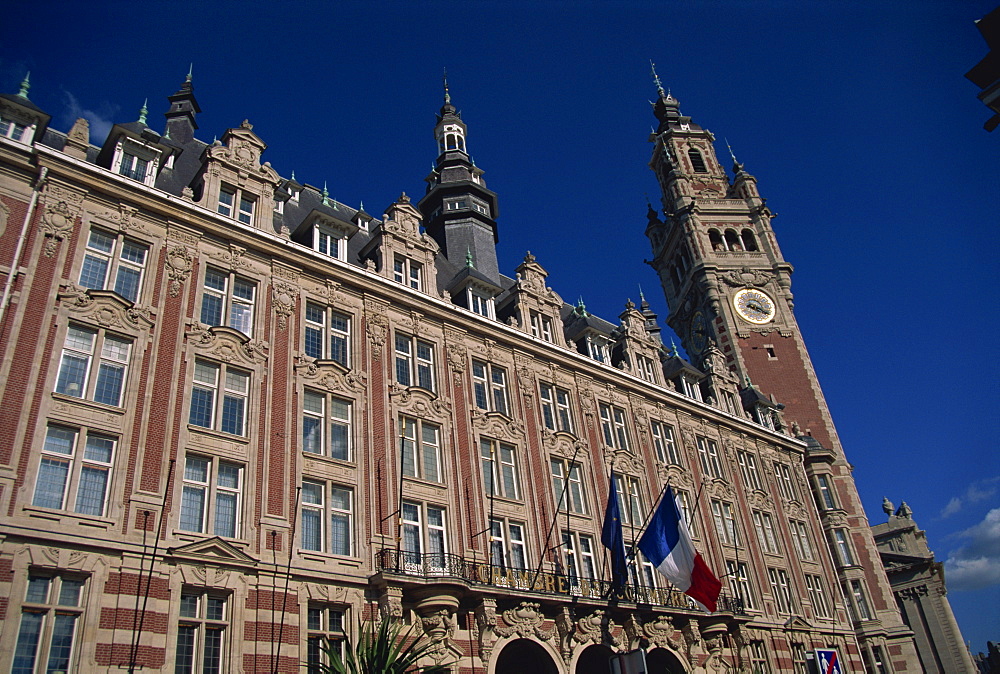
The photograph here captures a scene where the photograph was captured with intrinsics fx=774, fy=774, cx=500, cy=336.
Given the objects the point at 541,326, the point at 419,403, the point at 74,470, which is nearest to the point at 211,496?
the point at 74,470

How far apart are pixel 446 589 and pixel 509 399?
10527 millimetres

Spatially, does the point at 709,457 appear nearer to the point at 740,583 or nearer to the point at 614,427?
the point at 740,583

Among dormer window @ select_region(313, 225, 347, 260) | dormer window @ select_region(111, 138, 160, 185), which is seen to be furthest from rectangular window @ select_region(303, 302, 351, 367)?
dormer window @ select_region(111, 138, 160, 185)

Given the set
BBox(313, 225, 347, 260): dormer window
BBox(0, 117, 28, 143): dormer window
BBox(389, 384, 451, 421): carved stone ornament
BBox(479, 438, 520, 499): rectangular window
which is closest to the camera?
BBox(0, 117, 28, 143): dormer window

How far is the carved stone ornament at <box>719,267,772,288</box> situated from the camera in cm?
6084

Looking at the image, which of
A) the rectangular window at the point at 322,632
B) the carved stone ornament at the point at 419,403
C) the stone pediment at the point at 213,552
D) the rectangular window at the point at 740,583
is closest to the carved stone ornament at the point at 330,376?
the carved stone ornament at the point at 419,403

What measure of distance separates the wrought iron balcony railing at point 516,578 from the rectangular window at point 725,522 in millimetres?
5346

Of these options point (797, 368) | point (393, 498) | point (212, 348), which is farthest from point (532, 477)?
point (797, 368)

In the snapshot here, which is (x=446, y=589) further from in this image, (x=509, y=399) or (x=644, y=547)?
(x=509, y=399)

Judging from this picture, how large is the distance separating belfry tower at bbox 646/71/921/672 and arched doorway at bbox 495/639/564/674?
84.1 ft

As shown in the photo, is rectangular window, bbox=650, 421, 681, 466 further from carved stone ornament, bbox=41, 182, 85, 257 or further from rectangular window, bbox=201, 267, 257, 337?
carved stone ornament, bbox=41, 182, 85, 257

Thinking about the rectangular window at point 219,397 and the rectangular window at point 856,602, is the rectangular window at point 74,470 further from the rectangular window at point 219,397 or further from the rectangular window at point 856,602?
the rectangular window at point 856,602

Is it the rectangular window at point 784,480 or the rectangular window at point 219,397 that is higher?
the rectangular window at point 784,480

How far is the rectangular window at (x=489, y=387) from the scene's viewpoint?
105 ft
